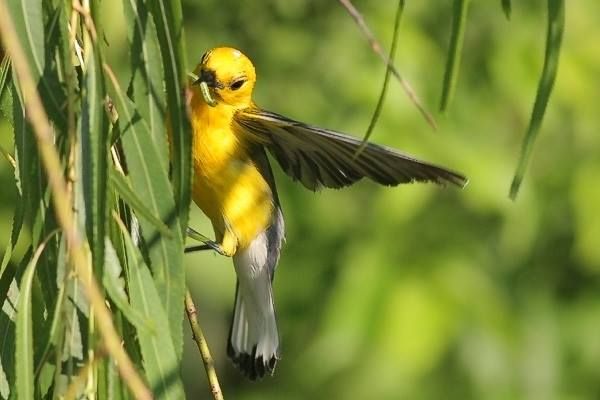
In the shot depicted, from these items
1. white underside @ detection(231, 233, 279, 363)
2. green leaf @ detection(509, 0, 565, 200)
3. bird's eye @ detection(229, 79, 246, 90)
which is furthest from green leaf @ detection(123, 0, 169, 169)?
white underside @ detection(231, 233, 279, 363)

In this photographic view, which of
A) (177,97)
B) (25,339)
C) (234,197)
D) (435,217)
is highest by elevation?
(177,97)

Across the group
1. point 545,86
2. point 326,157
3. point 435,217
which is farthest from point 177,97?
point 435,217

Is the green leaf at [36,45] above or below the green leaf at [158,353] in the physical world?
above

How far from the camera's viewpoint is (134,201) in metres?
1.35

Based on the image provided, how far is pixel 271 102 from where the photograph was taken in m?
3.73

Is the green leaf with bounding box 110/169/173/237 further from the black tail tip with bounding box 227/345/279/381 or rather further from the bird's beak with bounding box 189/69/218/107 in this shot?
the black tail tip with bounding box 227/345/279/381

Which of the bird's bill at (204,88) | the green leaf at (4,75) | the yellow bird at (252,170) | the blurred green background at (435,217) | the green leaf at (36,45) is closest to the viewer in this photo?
the green leaf at (36,45)

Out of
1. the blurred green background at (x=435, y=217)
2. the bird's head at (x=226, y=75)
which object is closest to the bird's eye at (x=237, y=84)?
the bird's head at (x=226, y=75)

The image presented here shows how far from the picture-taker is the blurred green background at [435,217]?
10.1 feet

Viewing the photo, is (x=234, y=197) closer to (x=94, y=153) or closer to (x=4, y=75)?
(x=4, y=75)

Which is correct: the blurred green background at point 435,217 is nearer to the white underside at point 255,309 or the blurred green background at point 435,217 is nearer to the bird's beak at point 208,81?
the white underside at point 255,309

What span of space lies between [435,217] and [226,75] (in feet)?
4.84

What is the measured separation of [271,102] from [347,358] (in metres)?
0.73

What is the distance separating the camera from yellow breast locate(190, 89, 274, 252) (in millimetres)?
2057
